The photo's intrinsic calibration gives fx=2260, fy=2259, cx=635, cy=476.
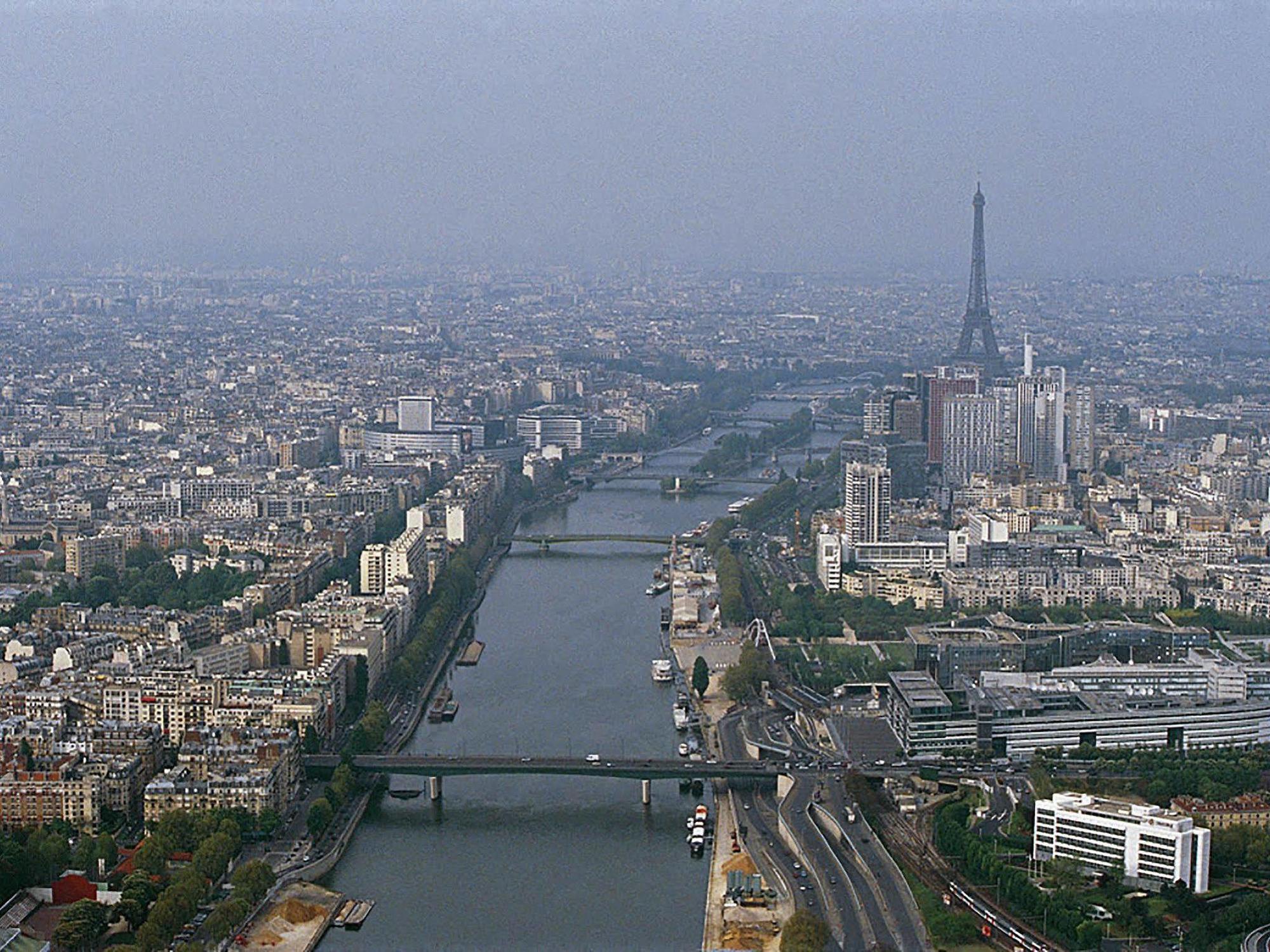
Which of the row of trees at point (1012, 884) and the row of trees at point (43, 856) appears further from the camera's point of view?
the row of trees at point (43, 856)

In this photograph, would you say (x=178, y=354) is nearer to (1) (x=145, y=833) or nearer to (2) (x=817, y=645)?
(2) (x=817, y=645)

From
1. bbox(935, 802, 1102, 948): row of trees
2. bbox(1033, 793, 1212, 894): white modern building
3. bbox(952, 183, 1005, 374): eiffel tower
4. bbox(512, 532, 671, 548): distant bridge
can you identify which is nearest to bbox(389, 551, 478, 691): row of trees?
bbox(512, 532, 671, 548): distant bridge

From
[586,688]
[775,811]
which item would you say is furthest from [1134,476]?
[775,811]

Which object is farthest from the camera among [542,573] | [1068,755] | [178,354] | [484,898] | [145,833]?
[178,354]

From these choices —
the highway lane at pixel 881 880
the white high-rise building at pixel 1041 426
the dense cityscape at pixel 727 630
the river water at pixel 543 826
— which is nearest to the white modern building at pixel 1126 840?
the dense cityscape at pixel 727 630

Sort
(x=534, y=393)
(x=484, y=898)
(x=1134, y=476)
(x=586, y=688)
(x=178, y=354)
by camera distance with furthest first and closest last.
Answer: (x=178, y=354) < (x=534, y=393) < (x=1134, y=476) < (x=586, y=688) < (x=484, y=898)

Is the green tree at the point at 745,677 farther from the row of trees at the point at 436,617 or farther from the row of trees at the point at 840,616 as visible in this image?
the row of trees at the point at 436,617

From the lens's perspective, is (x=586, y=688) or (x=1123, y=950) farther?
(x=586, y=688)
